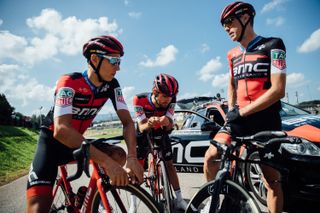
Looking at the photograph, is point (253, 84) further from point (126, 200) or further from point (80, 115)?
point (80, 115)

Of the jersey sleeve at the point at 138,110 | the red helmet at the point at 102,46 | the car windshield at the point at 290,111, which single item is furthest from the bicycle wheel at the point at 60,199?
the car windshield at the point at 290,111

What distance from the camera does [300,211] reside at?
3473mm

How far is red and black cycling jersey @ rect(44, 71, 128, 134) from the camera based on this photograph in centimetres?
228

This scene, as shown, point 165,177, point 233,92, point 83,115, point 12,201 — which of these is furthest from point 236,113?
point 12,201

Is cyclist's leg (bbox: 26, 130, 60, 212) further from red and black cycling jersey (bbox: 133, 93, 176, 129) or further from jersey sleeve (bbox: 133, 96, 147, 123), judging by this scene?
red and black cycling jersey (bbox: 133, 93, 176, 129)

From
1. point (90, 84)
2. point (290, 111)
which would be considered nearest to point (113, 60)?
point (90, 84)

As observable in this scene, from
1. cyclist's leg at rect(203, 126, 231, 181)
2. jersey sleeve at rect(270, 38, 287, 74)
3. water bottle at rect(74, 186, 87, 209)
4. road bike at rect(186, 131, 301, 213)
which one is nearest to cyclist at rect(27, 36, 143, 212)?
water bottle at rect(74, 186, 87, 209)

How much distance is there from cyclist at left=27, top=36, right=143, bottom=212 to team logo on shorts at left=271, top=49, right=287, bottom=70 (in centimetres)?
161

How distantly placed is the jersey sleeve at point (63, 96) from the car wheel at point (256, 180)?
3.04 meters

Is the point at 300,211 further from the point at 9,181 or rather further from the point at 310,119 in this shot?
the point at 9,181

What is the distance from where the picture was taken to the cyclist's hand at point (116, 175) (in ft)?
5.86

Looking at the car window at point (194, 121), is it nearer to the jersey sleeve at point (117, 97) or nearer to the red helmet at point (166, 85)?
the red helmet at point (166, 85)

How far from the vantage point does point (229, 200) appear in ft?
6.90

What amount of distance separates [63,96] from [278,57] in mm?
2216
